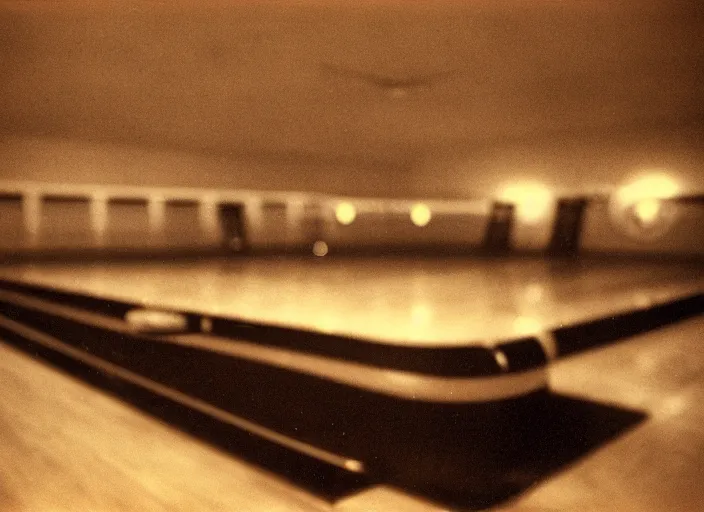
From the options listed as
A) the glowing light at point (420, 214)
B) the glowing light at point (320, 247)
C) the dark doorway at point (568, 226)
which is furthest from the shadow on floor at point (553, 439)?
the glowing light at point (420, 214)

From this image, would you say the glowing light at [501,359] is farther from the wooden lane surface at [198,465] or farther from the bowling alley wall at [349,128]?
the bowling alley wall at [349,128]

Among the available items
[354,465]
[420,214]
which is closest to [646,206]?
[420,214]

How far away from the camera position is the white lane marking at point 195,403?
1.08 meters

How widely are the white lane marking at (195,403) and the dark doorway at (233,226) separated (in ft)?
12.3

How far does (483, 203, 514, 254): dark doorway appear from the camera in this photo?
6.51 meters

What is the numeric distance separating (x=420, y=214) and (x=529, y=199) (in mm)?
1337

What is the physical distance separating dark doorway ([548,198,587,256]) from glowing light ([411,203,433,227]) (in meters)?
1.52

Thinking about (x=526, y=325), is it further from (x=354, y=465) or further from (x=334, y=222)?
(x=334, y=222)

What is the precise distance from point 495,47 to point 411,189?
4238 mm

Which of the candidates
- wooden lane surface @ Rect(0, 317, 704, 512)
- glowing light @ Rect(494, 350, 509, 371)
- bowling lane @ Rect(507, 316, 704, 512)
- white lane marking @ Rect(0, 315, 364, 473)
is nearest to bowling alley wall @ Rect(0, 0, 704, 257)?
white lane marking @ Rect(0, 315, 364, 473)

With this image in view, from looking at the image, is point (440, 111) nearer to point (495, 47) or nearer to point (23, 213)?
point (495, 47)

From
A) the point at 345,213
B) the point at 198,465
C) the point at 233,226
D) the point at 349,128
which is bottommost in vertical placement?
the point at 198,465

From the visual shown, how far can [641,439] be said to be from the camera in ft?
3.91

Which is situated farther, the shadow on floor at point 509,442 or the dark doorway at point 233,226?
the dark doorway at point 233,226
